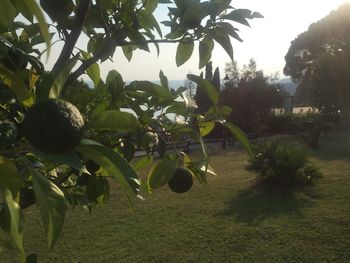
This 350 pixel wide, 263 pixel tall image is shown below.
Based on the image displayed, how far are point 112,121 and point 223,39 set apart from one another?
2.04 feet

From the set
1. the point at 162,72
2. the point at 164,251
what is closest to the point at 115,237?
Answer: the point at 164,251

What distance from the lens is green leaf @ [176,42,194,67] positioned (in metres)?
1.33

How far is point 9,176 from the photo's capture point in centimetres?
58

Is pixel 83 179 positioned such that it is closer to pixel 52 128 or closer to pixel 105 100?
pixel 105 100

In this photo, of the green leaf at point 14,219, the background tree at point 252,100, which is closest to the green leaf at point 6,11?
the green leaf at point 14,219

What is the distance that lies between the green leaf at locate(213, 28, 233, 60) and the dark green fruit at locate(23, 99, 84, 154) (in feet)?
2.29

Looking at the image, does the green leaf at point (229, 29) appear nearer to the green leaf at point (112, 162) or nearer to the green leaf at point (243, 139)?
the green leaf at point (243, 139)

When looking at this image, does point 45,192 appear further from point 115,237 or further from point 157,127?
point 115,237

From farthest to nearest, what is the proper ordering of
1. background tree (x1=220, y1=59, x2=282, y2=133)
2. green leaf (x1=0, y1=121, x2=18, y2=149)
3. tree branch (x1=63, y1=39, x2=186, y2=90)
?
background tree (x1=220, y1=59, x2=282, y2=133) → tree branch (x1=63, y1=39, x2=186, y2=90) → green leaf (x1=0, y1=121, x2=18, y2=149)

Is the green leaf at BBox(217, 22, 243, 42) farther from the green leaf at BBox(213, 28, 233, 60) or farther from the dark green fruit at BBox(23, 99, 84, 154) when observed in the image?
the dark green fruit at BBox(23, 99, 84, 154)

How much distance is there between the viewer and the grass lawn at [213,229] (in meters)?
5.22

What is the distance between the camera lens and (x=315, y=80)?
2505cm

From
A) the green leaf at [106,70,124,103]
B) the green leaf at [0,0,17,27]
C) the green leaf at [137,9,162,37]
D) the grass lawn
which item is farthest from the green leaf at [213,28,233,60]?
the grass lawn

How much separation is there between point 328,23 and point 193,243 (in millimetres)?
33256
